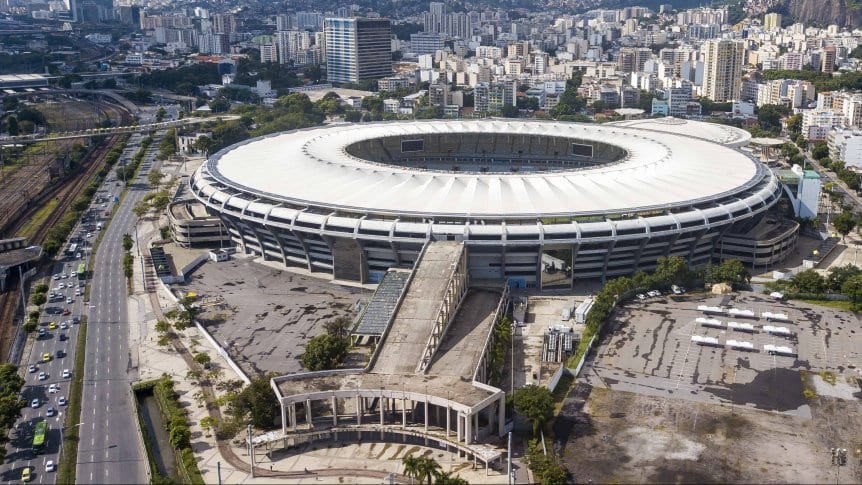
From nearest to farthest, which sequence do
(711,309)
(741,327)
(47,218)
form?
(741,327) → (711,309) → (47,218)

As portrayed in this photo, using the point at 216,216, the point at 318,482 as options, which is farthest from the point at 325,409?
the point at 216,216

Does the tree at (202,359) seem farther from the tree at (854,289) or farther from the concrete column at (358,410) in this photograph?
the tree at (854,289)

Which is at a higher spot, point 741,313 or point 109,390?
point 741,313

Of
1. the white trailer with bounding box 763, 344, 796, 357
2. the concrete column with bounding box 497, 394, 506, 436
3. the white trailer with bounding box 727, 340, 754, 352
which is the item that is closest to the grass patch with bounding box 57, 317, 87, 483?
the concrete column with bounding box 497, 394, 506, 436

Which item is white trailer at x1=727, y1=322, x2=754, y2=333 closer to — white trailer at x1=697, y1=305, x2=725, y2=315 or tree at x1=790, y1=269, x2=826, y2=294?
white trailer at x1=697, y1=305, x2=725, y2=315

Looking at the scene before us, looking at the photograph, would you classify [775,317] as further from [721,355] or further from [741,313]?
[721,355]

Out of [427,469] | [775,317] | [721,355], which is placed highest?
[427,469]

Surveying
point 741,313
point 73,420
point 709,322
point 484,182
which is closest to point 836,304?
point 741,313
